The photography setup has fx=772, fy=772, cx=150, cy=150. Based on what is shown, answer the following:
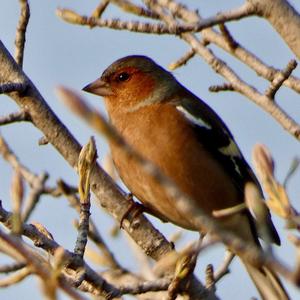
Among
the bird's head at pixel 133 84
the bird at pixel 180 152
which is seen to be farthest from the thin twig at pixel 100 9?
A: the bird's head at pixel 133 84

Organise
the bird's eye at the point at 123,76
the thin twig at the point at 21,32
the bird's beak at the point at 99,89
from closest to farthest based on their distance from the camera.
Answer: the thin twig at the point at 21,32 → the bird's beak at the point at 99,89 → the bird's eye at the point at 123,76

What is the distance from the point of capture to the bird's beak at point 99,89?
6.93m

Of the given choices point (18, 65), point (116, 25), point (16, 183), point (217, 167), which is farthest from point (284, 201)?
point (217, 167)

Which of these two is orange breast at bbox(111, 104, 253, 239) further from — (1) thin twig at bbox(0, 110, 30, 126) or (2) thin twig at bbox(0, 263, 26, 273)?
(2) thin twig at bbox(0, 263, 26, 273)

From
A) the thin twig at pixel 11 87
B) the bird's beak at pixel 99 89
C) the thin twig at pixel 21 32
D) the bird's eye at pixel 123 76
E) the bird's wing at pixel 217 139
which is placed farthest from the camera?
the bird's eye at pixel 123 76

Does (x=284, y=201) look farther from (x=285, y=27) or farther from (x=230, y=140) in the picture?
(x=230, y=140)

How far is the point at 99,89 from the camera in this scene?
22.9ft

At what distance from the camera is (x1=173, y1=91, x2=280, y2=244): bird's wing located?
6.24 metres

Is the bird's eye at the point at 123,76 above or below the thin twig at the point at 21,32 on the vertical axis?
below

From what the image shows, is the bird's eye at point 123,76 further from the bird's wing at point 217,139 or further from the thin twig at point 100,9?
the thin twig at point 100,9

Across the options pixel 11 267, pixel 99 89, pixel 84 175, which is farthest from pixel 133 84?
pixel 11 267

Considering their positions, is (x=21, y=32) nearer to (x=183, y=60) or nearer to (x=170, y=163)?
(x=183, y=60)

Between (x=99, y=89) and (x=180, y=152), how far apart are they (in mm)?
1381

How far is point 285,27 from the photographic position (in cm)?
326
